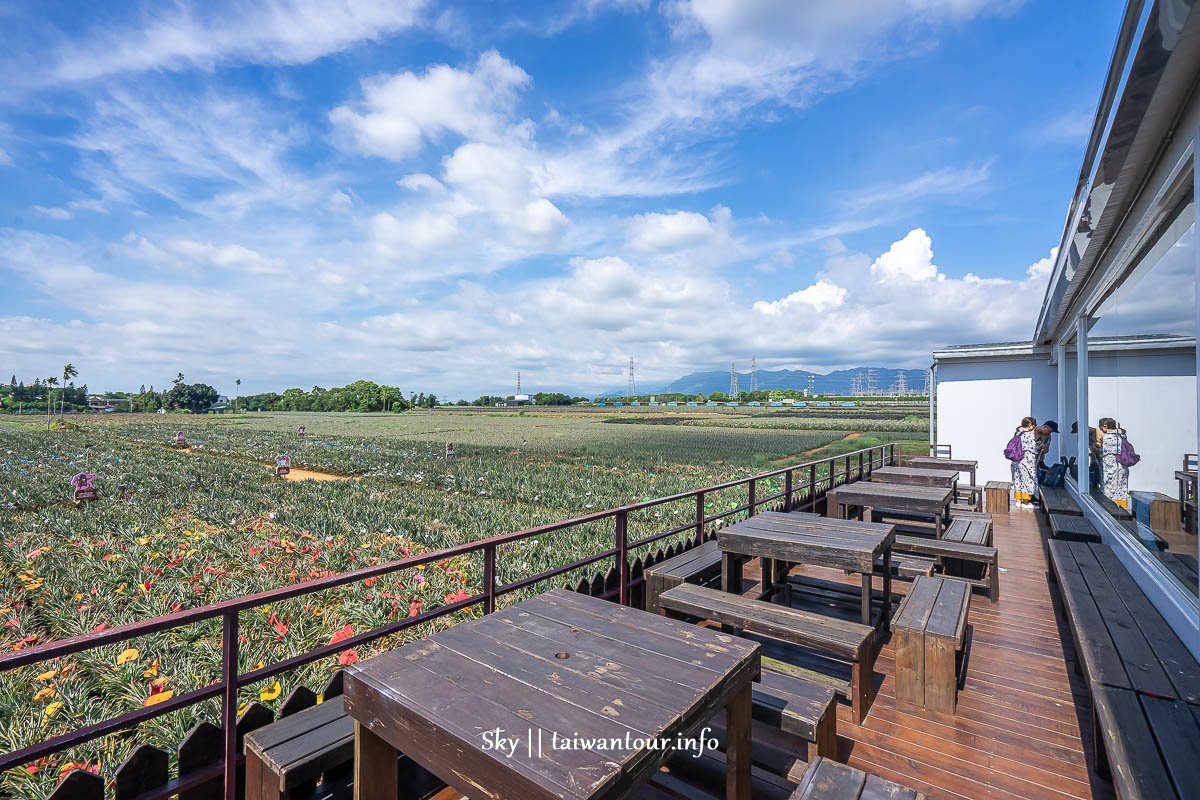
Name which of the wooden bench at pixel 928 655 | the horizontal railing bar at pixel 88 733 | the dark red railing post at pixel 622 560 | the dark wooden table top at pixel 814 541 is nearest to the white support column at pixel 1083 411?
the dark wooden table top at pixel 814 541

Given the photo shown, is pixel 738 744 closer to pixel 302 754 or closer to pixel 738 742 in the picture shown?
pixel 738 742

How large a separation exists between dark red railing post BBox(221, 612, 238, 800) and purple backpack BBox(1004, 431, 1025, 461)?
10580 millimetres

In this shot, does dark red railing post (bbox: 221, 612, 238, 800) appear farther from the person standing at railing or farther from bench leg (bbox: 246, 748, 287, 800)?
the person standing at railing

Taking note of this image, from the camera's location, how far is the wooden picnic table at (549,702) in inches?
50.8

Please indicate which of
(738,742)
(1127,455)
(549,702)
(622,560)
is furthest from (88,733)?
(1127,455)

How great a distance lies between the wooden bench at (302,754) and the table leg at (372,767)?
0.23 metres

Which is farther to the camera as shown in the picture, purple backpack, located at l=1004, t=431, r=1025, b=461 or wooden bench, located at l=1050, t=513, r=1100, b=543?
purple backpack, located at l=1004, t=431, r=1025, b=461

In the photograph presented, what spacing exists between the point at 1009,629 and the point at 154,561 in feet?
28.6

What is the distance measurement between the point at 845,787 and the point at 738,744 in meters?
0.36

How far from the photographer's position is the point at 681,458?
2103 cm

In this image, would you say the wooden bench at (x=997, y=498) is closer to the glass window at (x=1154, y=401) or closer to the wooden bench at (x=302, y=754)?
the glass window at (x=1154, y=401)

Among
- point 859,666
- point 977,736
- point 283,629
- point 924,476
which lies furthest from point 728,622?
point 924,476

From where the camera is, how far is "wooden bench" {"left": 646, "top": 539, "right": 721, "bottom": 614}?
3.93 m

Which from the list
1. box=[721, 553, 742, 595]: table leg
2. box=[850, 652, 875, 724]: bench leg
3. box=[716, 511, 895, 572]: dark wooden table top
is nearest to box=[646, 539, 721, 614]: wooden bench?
box=[721, 553, 742, 595]: table leg
